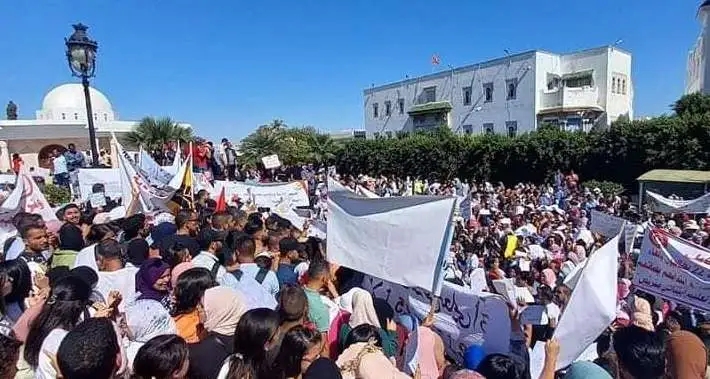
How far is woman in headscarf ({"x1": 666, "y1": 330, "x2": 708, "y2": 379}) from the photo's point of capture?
3189 mm

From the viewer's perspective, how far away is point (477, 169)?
34156 mm

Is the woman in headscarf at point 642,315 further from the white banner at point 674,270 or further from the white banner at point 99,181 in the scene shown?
the white banner at point 99,181

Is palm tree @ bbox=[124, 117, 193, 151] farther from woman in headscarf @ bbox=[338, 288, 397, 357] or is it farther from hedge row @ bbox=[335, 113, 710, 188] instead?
woman in headscarf @ bbox=[338, 288, 397, 357]

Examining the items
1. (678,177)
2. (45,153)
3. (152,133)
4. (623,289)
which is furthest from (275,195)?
(45,153)

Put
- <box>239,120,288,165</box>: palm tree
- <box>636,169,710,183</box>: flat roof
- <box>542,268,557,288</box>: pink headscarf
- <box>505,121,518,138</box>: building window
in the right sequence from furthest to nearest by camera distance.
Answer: <box>505,121,518,138</box>: building window, <box>239,120,288,165</box>: palm tree, <box>636,169,710,183</box>: flat roof, <box>542,268,557,288</box>: pink headscarf

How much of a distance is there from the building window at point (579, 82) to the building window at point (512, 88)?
370cm

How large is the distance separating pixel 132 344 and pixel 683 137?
1088 inches

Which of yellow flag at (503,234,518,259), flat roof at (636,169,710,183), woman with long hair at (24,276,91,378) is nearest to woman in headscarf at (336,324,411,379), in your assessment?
woman with long hair at (24,276,91,378)

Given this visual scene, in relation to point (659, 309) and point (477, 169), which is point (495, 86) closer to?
point (477, 169)

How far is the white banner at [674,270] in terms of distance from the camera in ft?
15.8

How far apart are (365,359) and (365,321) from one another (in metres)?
0.83

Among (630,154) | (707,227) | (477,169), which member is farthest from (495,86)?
(707,227)

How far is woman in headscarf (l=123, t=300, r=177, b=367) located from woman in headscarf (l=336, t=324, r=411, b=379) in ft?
3.28

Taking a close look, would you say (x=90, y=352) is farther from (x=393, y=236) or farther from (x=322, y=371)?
(x=393, y=236)
